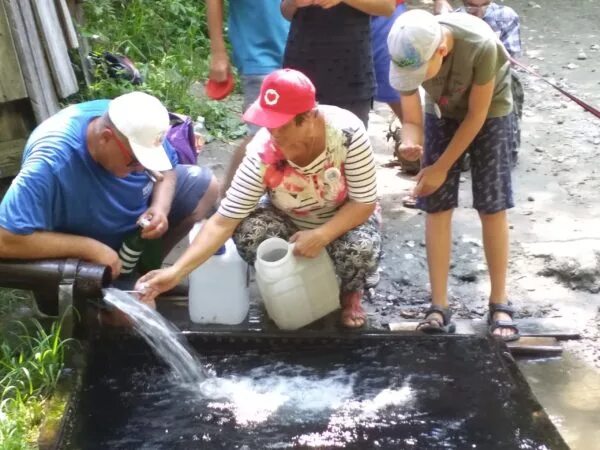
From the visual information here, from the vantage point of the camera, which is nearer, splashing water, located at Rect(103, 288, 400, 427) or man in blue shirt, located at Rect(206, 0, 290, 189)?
splashing water, located at Rect(103, 288, 400, 427)

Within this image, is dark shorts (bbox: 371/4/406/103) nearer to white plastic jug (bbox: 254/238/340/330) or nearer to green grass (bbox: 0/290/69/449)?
white plastic jug (bbox: 254/238/340/330)

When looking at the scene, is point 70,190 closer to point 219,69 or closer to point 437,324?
point 219,69

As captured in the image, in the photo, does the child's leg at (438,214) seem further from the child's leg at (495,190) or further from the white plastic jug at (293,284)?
the white plastic jug at (293,284)

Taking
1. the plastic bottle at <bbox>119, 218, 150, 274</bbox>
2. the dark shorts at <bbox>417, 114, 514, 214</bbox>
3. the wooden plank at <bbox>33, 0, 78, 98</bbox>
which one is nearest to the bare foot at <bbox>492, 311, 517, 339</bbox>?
the dark shorts at <bbox>417, 114, 514, 214</bbox>

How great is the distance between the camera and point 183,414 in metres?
2.84

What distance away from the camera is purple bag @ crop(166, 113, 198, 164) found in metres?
3.88

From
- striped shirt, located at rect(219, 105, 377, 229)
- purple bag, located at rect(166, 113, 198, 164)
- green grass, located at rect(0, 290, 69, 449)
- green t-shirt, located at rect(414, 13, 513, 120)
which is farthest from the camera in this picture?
purple bag, located at rect(166, 113, 198, 164)

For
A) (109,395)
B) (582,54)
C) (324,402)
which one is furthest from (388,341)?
(582,54)

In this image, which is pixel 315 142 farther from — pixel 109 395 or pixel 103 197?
pixel 109 395

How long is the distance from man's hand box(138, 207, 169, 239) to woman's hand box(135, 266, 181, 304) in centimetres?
33

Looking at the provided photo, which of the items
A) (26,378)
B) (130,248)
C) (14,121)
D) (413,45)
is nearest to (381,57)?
(413,45)

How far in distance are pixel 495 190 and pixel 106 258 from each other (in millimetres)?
1597

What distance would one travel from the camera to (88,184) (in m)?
3.18

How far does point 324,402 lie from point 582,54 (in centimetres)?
593
